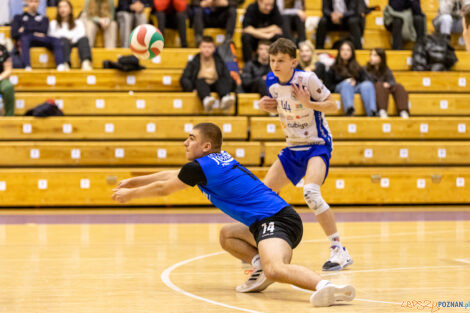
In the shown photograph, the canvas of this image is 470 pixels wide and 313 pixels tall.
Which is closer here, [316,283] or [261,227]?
[316,283]

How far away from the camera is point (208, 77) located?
1080cm

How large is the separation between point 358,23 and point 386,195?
139 inches

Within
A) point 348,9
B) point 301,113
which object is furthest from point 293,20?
point 301,113

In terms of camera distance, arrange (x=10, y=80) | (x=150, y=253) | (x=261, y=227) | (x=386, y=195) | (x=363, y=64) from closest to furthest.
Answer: (x=261, y=227)
(x=150, y=253)
(x=386, y=195)
(x=10, y=80)
(x=363, y=64)

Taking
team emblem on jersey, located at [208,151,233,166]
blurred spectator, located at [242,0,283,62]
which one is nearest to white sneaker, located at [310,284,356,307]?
team emblem on jersey, located at [208,151,233,166]

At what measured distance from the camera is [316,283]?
155 inches

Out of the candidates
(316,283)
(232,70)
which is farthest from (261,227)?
(232,70)

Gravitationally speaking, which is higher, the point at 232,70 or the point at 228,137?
the point at 232,70

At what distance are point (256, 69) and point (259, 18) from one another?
1.09 m

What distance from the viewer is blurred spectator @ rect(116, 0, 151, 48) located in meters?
11.9

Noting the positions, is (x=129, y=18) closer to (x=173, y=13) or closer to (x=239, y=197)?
(x=173, y=13)

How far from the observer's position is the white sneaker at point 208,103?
413 inches

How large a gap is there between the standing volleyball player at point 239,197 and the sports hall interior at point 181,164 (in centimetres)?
120

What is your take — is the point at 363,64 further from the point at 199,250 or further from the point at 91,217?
the point at 199,250
